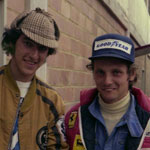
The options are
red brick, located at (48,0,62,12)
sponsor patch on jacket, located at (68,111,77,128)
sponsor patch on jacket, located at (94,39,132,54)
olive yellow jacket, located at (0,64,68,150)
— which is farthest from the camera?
red brick, located at (48,0,62,12)

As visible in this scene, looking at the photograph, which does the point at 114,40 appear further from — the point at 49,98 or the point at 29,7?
the point at 29,7

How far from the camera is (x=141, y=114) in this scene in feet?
6.67

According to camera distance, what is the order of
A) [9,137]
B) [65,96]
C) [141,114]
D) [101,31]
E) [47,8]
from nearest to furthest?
[9,137] → [141,114] → [47,8] → [65,96] → [101,31]

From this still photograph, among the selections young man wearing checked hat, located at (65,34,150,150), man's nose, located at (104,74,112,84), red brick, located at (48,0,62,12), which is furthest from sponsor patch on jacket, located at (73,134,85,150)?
red brick, located at (48,0,62,12)

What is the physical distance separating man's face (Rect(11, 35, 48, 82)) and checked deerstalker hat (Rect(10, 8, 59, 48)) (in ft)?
0.18

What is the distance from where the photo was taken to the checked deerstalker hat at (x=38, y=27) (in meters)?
1.99

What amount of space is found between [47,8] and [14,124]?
1.72m

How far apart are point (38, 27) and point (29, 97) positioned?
51cm

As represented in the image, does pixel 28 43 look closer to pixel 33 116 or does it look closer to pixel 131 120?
pixel 33 116

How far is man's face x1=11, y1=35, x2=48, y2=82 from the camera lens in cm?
199

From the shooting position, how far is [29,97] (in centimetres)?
201

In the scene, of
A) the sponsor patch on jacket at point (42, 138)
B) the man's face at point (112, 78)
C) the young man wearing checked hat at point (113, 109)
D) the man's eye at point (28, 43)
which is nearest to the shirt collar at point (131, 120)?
the young man wearing checked hat at point (113, 109)

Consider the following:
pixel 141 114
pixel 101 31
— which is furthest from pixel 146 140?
pixel 101 31

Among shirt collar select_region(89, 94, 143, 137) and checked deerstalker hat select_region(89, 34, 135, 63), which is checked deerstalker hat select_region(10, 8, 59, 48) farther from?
shirt collar select_region(89, 94, 143, 137)
